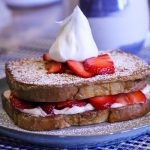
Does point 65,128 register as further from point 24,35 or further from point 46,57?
point 24,35

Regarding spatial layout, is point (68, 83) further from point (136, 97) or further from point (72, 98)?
point (136, 97)

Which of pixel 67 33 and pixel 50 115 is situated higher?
pixel 67 33

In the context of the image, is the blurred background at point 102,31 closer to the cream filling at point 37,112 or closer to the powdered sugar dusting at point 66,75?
the powdered sugar dusting at point 66,75

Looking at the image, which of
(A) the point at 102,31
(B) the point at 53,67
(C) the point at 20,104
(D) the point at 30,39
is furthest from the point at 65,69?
(D) the point at 30,39

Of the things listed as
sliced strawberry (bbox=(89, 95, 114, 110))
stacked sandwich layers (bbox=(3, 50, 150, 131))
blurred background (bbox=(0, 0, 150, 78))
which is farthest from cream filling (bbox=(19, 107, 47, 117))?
blurred background (bbox=(0, 0, 150, 78))

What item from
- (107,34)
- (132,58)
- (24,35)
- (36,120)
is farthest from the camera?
(24,35)

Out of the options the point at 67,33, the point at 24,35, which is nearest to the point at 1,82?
the point at 67,33

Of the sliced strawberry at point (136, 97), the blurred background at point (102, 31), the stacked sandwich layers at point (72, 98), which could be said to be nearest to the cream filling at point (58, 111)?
the stacked sandwich layers at point (72, 98)

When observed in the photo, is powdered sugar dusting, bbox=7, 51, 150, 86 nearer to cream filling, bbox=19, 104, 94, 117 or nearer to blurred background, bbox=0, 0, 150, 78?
cream filling, bbox=19, 104, 94, 117
